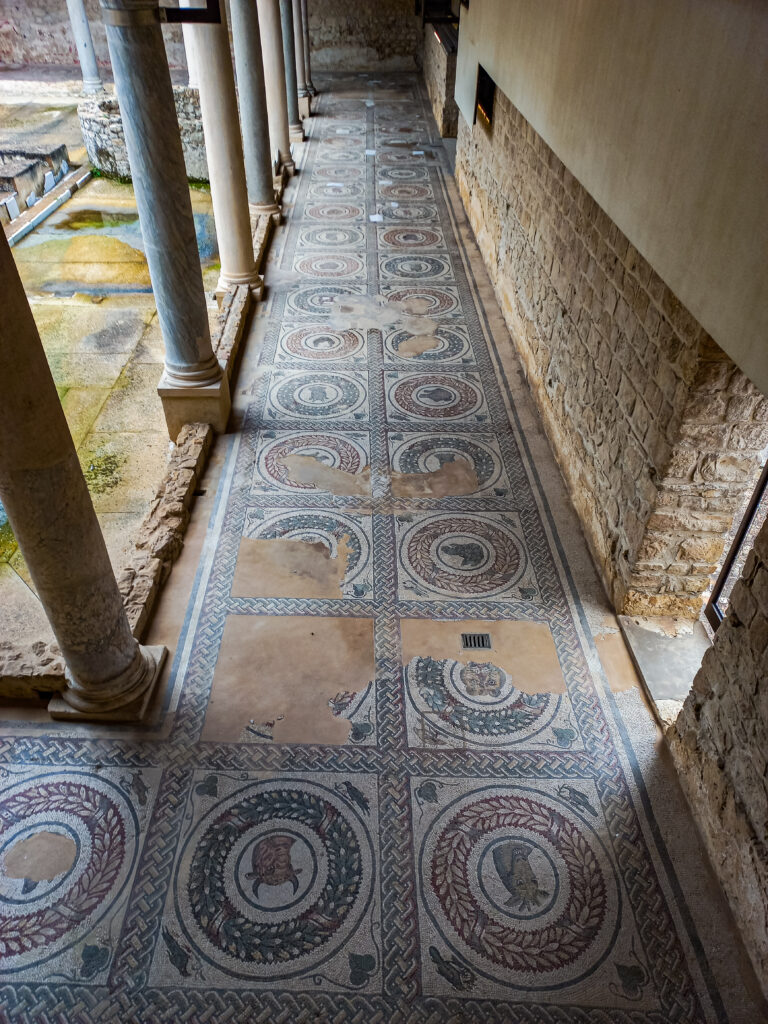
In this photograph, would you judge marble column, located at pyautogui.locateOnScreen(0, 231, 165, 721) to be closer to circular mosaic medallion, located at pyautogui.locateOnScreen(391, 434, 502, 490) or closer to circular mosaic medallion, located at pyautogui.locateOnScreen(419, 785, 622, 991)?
circular mosaic medallion, located at pyautogui.locateOnScreen(419, 785, 622, 991)

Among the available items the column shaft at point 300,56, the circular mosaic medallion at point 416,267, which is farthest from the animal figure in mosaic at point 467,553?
the column shaft at point 300,56

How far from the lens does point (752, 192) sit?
1.88 metres

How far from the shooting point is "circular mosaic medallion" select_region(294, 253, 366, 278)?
23.3ft

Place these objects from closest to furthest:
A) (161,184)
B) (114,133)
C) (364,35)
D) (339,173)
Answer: (161,184) → (339,173) → (114,133) → (364,35)

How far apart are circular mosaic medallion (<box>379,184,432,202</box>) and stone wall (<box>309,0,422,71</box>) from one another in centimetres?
1142

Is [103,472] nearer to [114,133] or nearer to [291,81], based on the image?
[291,81]

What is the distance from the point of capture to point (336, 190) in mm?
9484

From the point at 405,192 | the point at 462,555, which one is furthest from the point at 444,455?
the point at 405,192

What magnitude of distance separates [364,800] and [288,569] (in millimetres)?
1385

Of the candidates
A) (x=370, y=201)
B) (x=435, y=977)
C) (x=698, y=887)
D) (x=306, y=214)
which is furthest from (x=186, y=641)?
(x=370, y=201)

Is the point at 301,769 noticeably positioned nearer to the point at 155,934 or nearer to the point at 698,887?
the point at 155,934

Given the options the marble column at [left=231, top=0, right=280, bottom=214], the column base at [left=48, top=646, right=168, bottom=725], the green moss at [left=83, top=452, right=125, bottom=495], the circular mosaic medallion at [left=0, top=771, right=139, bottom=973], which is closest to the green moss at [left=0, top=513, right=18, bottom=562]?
the green moss at [left=83, top=452, right=125, bottom=495]

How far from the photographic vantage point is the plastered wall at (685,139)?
188 cm

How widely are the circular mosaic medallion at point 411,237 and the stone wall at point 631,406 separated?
2623 mm
